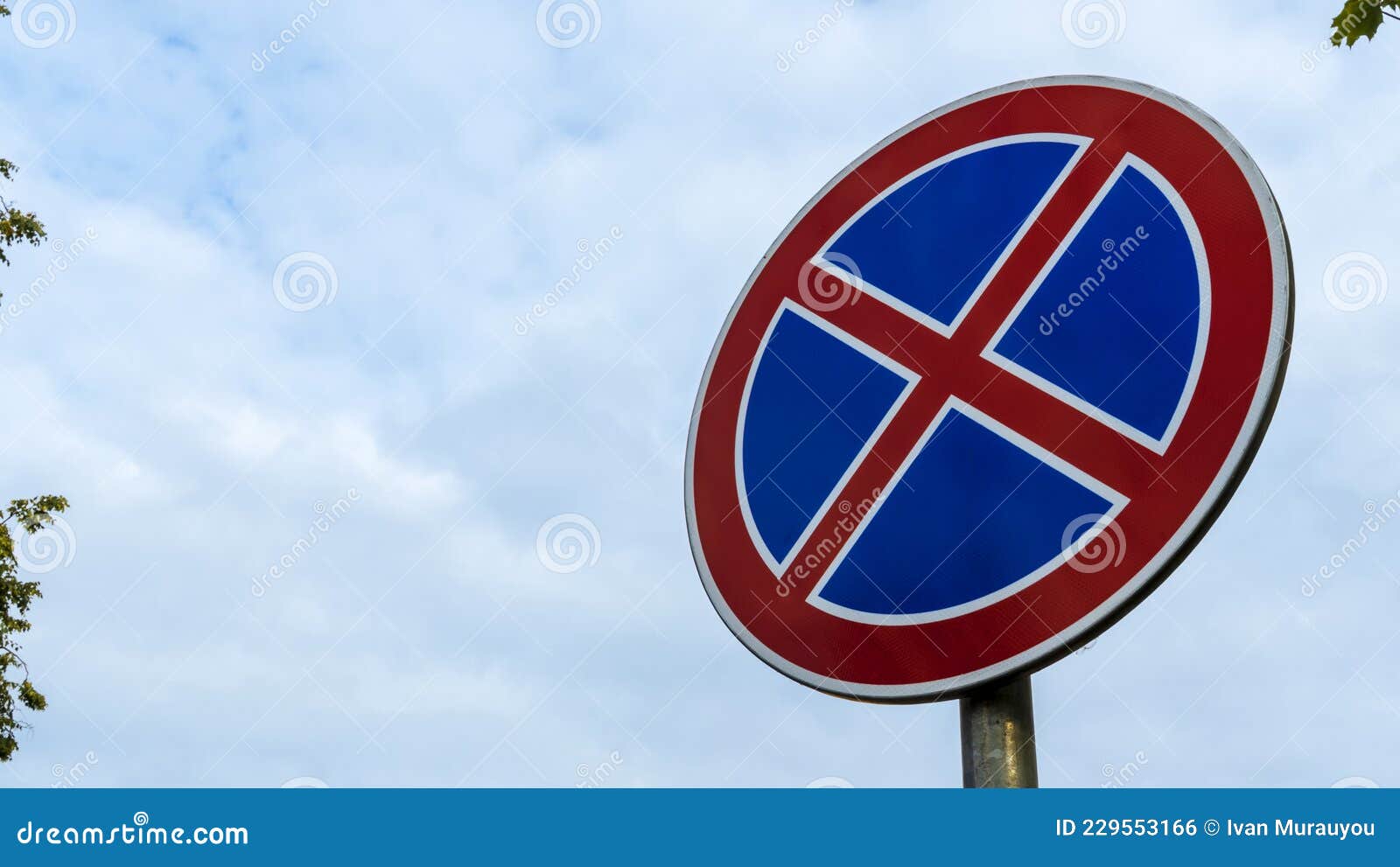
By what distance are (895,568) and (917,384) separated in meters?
0.41

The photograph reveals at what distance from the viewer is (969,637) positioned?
2.48 meters

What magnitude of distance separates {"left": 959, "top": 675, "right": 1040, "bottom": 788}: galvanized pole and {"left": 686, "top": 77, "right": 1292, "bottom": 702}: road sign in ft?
0.38

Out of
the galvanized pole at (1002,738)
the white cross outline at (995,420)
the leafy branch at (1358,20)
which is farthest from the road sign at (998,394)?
the leafy branch at (1358,20)

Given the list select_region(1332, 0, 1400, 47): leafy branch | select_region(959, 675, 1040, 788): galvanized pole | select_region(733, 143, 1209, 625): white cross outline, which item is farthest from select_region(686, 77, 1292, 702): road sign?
select_region(1332, 0, 1400, 47): leafy branch

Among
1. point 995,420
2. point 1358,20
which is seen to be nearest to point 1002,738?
point 995,420

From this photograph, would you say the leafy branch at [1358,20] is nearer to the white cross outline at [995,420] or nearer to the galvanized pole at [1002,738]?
the white cross outline at [995,420]

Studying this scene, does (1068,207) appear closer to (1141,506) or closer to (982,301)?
(982,301)

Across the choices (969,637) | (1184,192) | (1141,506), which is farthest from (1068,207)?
(969,637)

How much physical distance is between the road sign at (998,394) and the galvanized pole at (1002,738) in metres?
0.12

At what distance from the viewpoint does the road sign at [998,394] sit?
7.73 feet

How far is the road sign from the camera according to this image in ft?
7.73

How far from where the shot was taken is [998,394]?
256cm

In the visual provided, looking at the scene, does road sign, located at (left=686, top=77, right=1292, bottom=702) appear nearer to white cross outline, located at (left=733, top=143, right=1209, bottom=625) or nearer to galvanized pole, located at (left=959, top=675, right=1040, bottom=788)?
white cross outline, located at (left=733, top=143, right=1209, bottom=625)

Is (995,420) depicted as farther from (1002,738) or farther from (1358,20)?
(1358,20)
